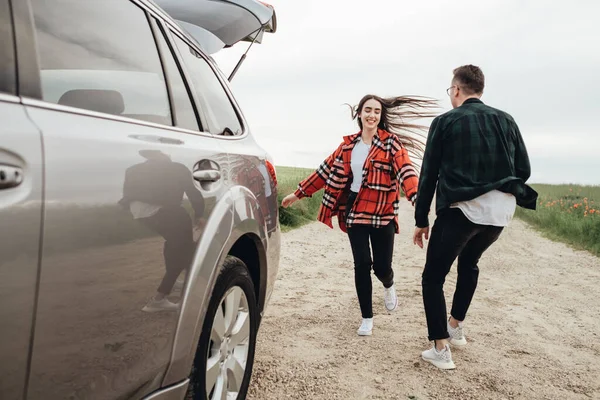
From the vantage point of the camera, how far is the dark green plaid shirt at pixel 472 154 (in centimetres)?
365

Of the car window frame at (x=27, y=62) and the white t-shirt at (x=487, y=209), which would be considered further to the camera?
the white t-shirt at (x=487, y=209)

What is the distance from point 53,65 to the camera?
1.53 m

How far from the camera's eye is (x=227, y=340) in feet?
8.43

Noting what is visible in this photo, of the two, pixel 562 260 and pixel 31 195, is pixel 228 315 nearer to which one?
pixel 31 195

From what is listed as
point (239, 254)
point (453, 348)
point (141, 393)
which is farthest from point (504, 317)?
point (141, 393)

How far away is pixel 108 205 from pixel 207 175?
2.30ft

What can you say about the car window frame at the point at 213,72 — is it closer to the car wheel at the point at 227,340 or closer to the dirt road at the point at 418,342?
the car wheel at the point at 227,340

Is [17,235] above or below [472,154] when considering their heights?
below

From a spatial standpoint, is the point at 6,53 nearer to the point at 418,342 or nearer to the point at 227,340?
the point at 227,340

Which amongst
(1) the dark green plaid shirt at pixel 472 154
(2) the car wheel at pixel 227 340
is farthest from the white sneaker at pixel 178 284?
(1) the dark green plaid shirt at pixel 472 154

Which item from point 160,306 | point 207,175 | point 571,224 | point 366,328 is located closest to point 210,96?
point 207,175

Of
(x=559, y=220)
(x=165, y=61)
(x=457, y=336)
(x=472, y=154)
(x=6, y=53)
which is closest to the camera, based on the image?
(x=6, y=53)

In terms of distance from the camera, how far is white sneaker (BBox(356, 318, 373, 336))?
14.9ft

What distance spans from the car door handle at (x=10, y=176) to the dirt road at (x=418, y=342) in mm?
2366
